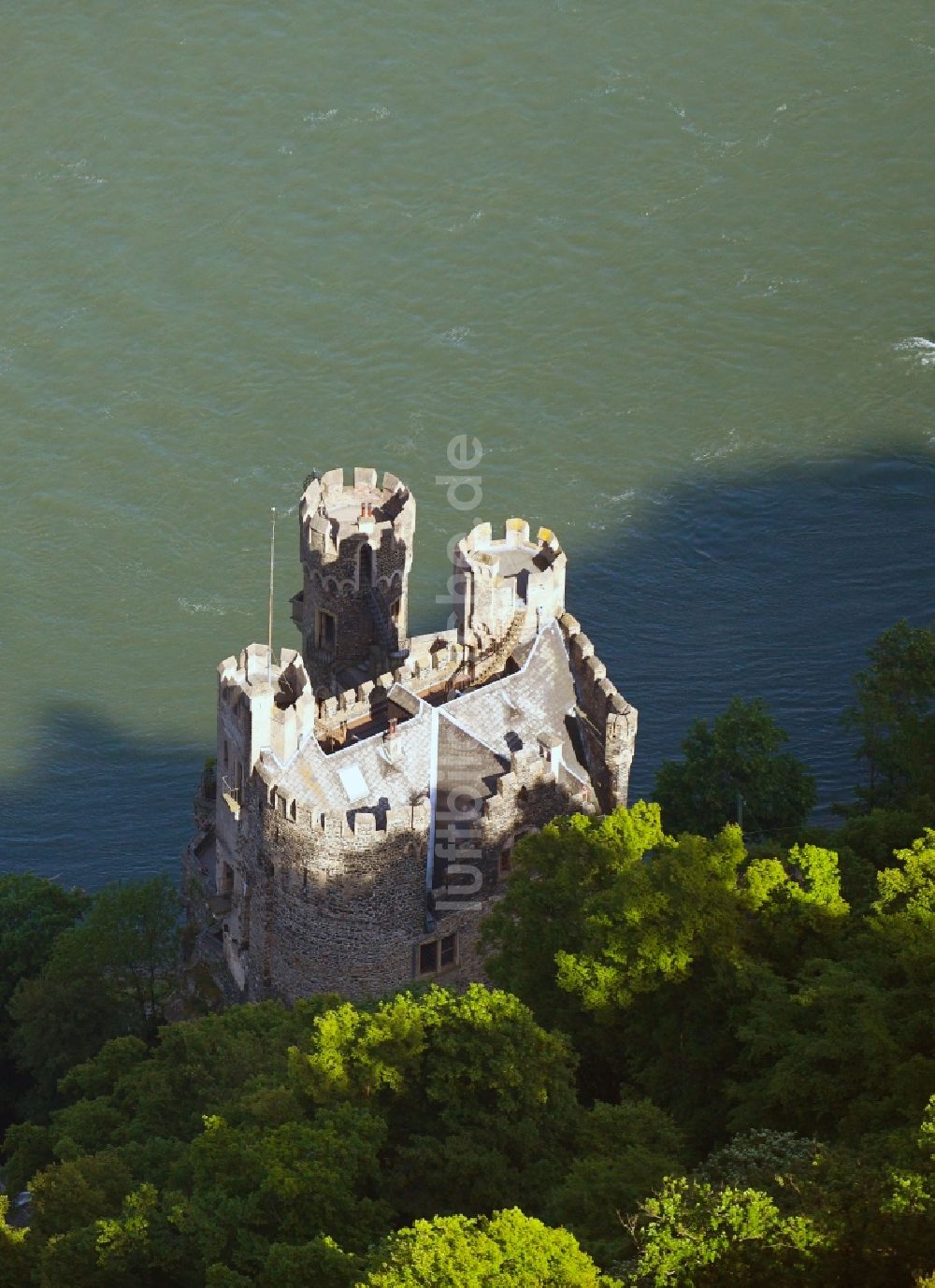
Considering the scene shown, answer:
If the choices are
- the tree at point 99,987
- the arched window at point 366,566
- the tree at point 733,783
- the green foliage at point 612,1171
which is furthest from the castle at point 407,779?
the green foliage at point 612,1171

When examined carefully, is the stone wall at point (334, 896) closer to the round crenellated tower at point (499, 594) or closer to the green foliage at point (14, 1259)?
the round crenellated tower at point (499, 594)

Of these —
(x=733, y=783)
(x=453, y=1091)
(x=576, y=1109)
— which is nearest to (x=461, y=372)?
(x=733, y=783)

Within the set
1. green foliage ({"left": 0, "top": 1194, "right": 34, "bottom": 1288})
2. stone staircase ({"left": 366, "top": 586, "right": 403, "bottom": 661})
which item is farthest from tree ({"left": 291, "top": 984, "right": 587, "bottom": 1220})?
stone staircase ({"left": 366, "top": 586, "right": 403, "bottom": 661})

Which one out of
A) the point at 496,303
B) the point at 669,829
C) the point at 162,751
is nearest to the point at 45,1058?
the point at 669,829

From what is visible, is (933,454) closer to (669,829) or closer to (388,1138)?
(669,829)

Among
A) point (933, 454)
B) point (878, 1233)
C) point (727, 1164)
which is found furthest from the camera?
point (933, 454)

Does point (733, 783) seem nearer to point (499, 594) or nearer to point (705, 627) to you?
point (499, 594)

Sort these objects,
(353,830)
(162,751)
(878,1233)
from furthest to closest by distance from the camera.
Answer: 1. (162,751)
2. (353,830)
3. (878,1233)
